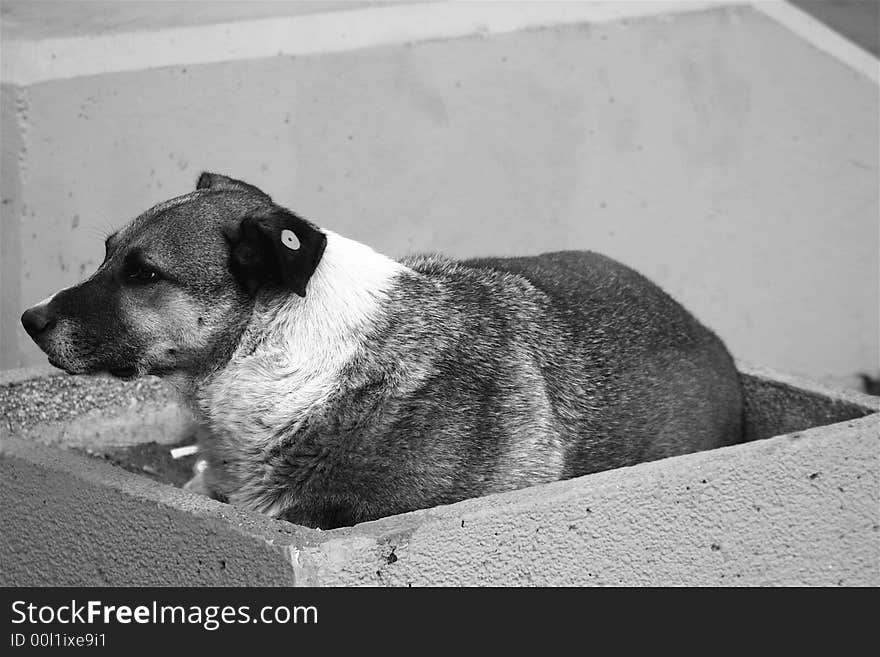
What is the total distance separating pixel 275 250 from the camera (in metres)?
3.52

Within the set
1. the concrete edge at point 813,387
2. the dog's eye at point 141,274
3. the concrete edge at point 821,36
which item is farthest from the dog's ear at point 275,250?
the concrete edge at point 821,36

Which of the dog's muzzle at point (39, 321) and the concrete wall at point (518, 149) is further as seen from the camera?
the concrete wall at point (518, 149)

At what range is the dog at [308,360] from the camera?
11.6 feet

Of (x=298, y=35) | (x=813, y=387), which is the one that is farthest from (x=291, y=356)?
(x=298, y=35)

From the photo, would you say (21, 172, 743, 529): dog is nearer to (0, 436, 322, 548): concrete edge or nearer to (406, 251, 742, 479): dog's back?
(406, 251, 742, 479): dog's back

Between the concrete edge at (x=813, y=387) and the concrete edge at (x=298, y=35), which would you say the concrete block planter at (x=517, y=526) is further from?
the concrete edge at (x=298, y=35)

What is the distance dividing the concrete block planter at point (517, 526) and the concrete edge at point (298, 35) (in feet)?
4.31

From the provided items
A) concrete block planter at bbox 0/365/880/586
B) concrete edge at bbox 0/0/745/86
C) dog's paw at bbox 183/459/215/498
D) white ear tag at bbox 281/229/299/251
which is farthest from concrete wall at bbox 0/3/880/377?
white ear tag at bbox 281/229/299/251

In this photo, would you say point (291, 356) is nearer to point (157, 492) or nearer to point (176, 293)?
point (176, 293)

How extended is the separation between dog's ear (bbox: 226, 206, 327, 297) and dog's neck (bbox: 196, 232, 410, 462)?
0.07 meters

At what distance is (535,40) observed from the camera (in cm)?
634

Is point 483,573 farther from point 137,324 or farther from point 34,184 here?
point 34,184

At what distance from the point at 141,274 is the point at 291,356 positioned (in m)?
0.44

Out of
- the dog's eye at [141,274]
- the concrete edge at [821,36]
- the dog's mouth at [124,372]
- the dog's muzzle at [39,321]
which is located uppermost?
the concrete edge at [821,36]
